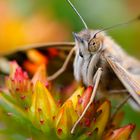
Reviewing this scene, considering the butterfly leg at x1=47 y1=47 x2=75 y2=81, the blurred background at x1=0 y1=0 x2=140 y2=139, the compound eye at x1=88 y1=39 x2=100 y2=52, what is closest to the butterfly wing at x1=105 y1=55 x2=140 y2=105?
the compound eye at x1=88 y1=39 x2=100 y2=52

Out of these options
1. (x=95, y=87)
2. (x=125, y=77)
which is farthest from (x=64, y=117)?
(x=125, y=77)

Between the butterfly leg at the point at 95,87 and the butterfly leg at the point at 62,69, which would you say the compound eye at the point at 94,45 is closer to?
the butterfly leg at the point at 95,87

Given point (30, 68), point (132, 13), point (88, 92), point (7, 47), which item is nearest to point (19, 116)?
point (88, 92)

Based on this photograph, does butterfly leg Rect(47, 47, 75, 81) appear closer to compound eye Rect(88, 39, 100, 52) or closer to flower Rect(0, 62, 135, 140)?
compound eye Rect(88, 39, 100, 52)

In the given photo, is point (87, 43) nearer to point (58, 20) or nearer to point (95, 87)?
point (95, 87)

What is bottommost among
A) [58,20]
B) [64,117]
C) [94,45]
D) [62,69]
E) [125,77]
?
[64,117]

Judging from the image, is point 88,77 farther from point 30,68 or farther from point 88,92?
point 30,68

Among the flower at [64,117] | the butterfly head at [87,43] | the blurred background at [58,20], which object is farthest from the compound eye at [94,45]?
the blurred background at [58,20]
